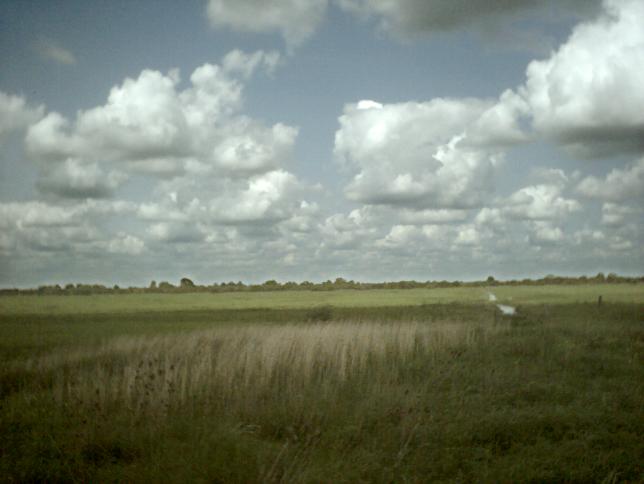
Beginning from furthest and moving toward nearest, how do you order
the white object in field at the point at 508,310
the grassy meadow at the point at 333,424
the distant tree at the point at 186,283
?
the distant tree at the point at 186,283
the white object in field at the point at 508,310
the grassy meadow at the point at 333,424

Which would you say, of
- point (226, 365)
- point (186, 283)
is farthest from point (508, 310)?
point (186, 283)

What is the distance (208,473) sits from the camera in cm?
565

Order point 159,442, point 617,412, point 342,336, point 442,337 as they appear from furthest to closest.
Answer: point 442,337 < point 342,336 < point 617,412 < point 159,442

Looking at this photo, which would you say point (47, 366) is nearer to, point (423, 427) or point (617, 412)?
point (423, 427)

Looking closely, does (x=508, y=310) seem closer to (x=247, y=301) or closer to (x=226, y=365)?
(x=226, y=365)

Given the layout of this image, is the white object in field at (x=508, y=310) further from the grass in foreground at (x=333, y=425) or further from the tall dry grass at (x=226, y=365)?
the grass in foreground at (x=333, y=425)

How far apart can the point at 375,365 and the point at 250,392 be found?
16.7ft

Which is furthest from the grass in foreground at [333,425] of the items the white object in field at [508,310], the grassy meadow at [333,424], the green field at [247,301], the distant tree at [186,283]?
the distant tree at [186,283]

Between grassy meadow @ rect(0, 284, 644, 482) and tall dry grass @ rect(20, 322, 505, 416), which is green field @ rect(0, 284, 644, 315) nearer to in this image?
tall dry grass @ rect(20, 322, 505, 416)

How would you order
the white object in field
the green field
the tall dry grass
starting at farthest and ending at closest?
the green field → the white object in field → the tall dry grass

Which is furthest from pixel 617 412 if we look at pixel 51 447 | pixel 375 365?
pixel 51 447

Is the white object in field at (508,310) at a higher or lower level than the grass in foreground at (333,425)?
lower

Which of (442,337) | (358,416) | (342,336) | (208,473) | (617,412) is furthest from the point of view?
(442,337)

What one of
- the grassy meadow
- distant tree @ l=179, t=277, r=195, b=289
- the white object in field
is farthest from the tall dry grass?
distant tree @ l=179, t=277, r=195, b=289
